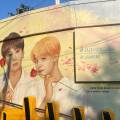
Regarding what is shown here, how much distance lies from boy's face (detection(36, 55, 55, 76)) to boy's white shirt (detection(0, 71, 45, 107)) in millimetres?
233

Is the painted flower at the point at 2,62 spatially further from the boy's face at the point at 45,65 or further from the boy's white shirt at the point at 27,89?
the boy's face at the point at 45,65

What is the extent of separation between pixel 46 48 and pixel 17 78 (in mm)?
1175

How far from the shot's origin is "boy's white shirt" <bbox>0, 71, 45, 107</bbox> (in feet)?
36.2

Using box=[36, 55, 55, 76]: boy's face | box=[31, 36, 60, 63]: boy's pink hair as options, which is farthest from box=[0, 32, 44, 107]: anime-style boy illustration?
box=[31, 36, 60, 63]: boy's pink hair

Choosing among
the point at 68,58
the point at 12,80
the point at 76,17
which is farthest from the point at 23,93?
the point at 76,17

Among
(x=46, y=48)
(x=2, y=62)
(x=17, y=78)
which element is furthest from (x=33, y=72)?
(x=2, y=62)

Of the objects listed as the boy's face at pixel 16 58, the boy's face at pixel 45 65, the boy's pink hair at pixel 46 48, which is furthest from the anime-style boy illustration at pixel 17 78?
the boy's pink hair at pixel 46 48

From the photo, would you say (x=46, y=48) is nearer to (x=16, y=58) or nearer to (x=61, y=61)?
(x=61, y=61)

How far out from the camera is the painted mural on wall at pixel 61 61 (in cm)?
1016

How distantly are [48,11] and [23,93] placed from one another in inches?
84.3

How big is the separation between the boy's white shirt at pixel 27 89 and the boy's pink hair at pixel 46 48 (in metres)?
0.52

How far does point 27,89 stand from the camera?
11.3 meters

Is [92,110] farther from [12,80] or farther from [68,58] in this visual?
[12,80]

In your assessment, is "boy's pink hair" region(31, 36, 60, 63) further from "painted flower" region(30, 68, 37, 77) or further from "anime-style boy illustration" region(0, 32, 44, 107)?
"anime-style boy illustration" region(0, 32, 44, 107)
